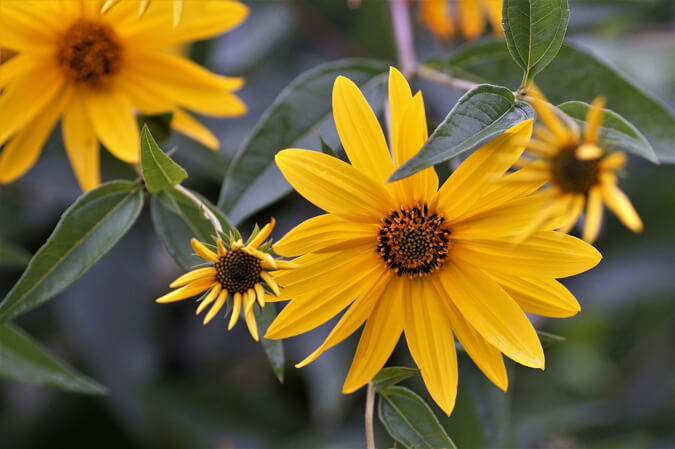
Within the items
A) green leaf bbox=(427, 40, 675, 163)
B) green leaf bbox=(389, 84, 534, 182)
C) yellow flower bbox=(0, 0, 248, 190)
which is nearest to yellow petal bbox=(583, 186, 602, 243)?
green leaf bbox=(389, 84, 534, 182)

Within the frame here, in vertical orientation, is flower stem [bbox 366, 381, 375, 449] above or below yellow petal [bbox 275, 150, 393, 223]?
below

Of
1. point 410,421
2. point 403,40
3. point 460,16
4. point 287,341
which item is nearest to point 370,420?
point 410,421

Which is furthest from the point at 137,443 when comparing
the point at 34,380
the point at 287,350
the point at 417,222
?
the point at 417,222

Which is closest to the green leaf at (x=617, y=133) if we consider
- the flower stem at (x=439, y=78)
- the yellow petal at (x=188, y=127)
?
the flower stem at (x=439, y=78)

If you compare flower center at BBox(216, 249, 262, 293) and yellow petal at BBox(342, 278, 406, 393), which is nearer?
flower center at BBox(216, 249, 262, 293)

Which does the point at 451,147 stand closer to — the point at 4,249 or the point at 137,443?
the point at 4,249

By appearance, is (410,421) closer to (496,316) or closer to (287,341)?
(496,316)

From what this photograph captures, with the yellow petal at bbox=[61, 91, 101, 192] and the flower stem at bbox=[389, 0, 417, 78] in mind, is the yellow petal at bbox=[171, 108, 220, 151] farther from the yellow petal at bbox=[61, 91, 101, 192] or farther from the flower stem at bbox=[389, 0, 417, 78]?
the flower stem at bbox=[389, 0, 417, 78]
